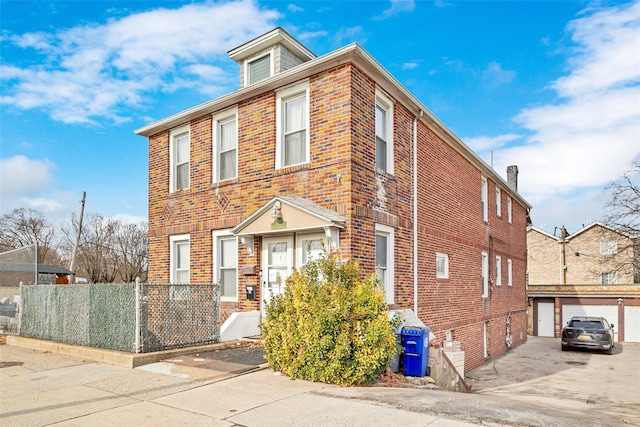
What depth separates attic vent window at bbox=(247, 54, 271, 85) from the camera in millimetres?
12758

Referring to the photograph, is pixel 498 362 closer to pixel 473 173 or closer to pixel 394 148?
pixel 473 173

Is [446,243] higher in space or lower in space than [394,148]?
lower

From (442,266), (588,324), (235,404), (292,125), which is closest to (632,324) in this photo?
(588,324)

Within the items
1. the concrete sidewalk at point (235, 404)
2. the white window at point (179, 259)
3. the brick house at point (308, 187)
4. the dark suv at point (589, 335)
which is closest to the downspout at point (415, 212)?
the brick house at point (308, 187)

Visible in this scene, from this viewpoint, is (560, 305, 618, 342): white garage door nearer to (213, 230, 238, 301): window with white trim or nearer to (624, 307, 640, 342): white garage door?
(624, 307, 640, 342): white garage door

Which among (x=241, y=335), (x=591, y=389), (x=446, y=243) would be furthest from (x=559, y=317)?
(x=241, y=335)

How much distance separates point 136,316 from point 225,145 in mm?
5302

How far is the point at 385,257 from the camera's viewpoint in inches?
428

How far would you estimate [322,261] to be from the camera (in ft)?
26.3

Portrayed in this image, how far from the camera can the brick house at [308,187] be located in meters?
9.80

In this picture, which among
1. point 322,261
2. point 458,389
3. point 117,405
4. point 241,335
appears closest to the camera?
point 117,405

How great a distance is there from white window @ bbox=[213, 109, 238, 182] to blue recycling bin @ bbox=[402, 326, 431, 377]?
19.6 feet

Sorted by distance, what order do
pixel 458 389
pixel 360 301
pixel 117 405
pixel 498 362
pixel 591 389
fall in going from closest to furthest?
pixel 117 405 → pixel 360 301 → pixel 458 389 → pixel 591 389 → pixel 498 362

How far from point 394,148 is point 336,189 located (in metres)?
2.43
